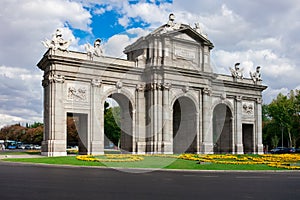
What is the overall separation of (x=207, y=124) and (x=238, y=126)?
30.6ft

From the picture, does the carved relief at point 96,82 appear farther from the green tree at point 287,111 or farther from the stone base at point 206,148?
the green tree at point 287,111

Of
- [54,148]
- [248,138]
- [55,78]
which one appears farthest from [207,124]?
[55,78]

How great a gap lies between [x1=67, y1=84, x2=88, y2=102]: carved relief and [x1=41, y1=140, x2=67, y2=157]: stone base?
5.29m

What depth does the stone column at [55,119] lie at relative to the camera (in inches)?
1673

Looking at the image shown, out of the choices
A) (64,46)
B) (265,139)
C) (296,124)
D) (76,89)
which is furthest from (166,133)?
(265,139)

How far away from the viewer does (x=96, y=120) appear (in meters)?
45.4

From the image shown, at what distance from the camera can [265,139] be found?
108 metres

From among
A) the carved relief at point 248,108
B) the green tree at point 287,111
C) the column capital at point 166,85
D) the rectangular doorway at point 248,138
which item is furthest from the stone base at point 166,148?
the green tree at point 287,111

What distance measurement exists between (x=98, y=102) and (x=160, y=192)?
32.4 meters

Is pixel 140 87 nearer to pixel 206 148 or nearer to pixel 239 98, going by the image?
pixel 206 148

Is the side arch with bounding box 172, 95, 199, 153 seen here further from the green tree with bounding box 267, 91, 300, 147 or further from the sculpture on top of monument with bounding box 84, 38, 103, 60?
the green tree with bounding box 267, 91, 300, 147

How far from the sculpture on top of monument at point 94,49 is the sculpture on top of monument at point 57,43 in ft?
8.73

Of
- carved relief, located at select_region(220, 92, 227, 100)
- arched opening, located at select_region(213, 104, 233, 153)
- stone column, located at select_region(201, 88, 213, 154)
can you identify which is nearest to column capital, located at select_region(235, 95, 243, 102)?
arched opening, located at select_region(213, 104, 233, 153)

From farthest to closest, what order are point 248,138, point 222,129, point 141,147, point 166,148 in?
point 248,138
point 222,129
point 141,147
point 166,148
